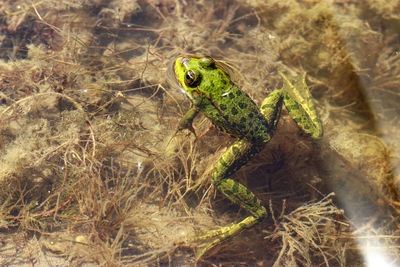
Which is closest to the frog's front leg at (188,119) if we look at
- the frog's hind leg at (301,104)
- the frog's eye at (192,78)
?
the frog's eye at (192,78)

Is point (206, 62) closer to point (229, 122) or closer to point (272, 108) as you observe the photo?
point (229, 122)

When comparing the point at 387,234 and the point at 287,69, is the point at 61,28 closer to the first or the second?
the point at 287,69

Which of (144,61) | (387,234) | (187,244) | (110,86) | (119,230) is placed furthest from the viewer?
(144,61)

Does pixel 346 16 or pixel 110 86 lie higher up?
pixel 346 16

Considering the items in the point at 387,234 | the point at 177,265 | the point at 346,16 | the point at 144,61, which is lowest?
the point at 177,265

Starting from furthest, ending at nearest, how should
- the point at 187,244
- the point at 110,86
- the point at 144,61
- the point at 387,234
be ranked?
1. the point at 144,61
2. the point at 110,86
3. the point at 387,234
4. the point at 187,244

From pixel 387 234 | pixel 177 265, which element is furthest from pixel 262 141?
pixel 387 234

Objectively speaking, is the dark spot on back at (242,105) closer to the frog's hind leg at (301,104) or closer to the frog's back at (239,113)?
the frog's back at (239,113)

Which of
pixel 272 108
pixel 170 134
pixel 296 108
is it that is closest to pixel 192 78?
pixel 170 134
